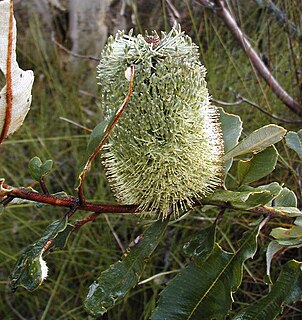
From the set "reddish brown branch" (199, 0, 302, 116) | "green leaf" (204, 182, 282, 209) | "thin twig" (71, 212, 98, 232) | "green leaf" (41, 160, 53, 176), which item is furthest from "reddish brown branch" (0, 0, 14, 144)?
"reddish brown branch" (199, 0, 302, 116)

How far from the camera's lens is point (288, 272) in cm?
104

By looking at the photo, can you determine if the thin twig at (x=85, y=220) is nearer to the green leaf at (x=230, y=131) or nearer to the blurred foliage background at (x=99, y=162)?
the green leaf at (x=230, y=131)

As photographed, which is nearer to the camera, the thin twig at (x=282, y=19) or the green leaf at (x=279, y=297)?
the green leaf at (x=279, y=297)

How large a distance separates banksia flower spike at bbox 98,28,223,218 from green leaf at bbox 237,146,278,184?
105 mm

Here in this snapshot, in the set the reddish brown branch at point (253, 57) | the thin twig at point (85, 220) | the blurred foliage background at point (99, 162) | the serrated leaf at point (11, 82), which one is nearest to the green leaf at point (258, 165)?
the thin twig at point (85, 220)

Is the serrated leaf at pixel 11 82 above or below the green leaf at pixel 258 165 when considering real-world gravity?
above

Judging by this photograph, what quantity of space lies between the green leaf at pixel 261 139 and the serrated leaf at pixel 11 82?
0.38 meters

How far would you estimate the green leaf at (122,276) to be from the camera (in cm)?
95

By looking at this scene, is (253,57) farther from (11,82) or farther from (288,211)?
(11,82)

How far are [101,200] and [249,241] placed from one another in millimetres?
1098

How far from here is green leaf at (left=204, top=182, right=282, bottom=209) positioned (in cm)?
91

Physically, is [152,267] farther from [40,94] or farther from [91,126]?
[40,94]

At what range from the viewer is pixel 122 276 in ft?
3.25

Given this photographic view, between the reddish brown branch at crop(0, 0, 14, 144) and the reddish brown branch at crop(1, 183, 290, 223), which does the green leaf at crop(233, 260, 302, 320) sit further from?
the reddish brown branch at crop(0, 0, 14, 144)
